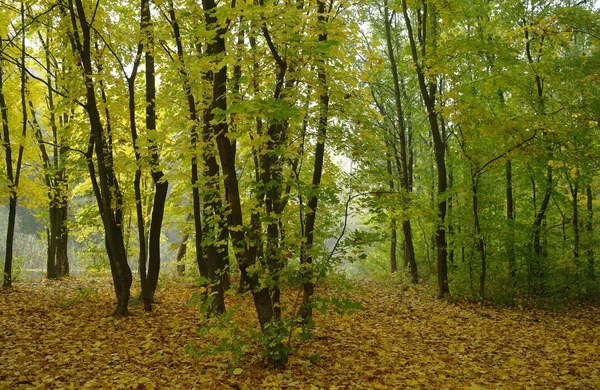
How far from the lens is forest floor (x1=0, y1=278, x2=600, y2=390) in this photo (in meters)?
5.48

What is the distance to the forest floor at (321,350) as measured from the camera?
18.0 feet

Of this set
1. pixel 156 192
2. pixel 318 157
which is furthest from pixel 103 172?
pixel 318 157

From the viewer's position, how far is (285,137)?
20.7ft

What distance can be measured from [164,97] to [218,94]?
1.71 m

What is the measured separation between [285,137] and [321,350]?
3250mm

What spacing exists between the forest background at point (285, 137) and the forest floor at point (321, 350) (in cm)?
63

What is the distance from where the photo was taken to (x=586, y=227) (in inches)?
519

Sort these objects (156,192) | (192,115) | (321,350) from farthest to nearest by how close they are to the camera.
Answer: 1. (156,192)
2. (192,115)
3. (321,350)

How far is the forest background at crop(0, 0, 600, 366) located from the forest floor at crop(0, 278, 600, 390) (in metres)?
0.63

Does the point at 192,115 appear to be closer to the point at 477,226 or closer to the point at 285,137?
the point at 285,137

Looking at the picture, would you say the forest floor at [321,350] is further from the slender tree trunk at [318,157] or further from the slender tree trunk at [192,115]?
the slender tree trunk at [192,115]

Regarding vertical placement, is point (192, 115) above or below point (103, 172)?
above

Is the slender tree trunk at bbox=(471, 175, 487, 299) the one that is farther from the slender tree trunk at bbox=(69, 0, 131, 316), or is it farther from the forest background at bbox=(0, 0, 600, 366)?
the slender tree trunk at bbox=(69, 0, 131, 316)

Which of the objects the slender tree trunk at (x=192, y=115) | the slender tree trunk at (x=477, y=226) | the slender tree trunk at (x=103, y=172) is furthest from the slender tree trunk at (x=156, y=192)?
the slender tree trunk at (x=477, y=226)
